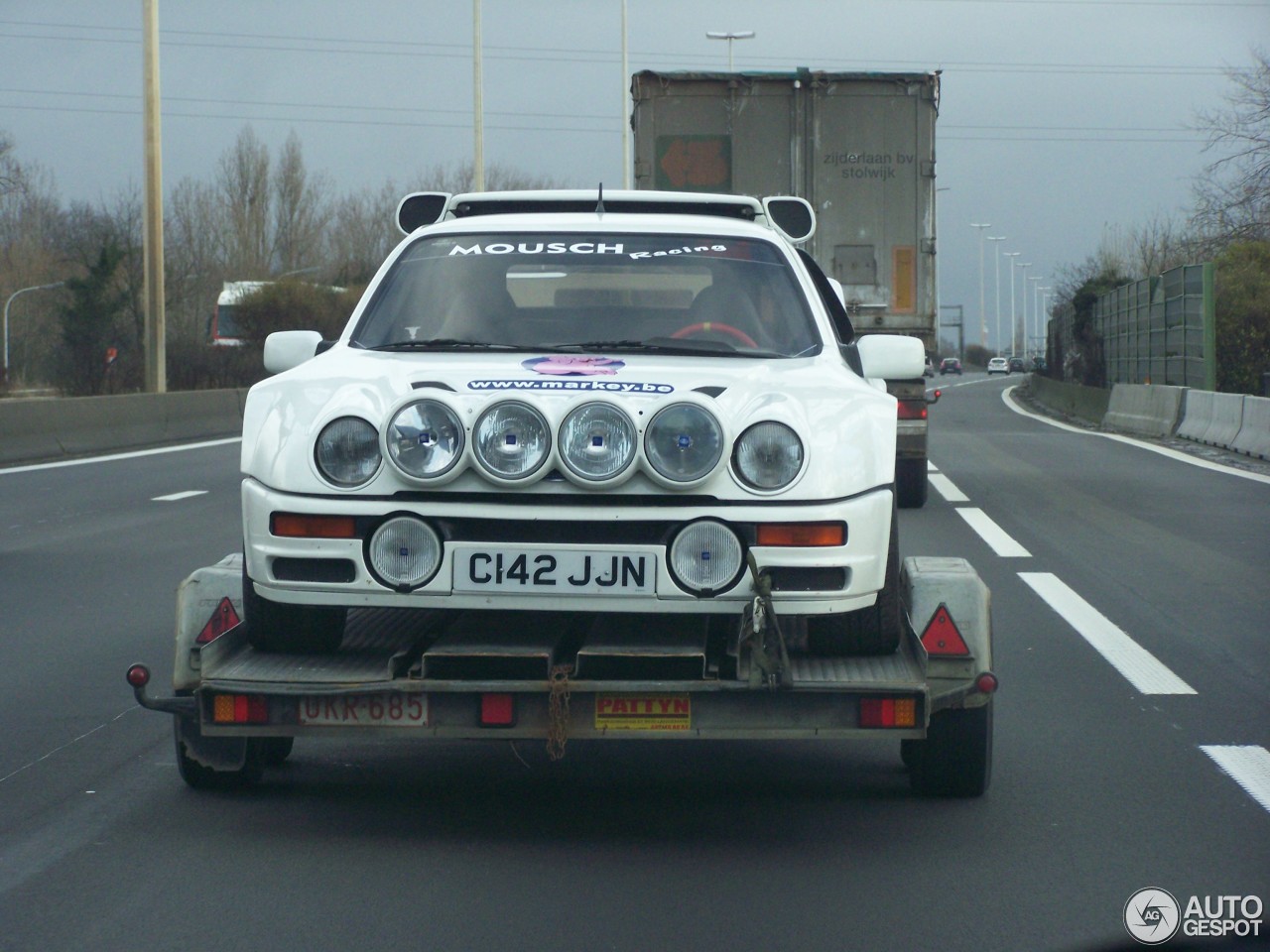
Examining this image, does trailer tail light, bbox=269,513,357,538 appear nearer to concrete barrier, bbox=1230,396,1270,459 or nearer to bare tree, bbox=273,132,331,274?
concrete barrier, bbox=1230,396,1270,459

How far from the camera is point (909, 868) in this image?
4508 mm

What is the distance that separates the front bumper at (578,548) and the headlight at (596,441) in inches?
3.9

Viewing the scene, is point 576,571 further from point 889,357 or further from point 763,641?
point 889,357

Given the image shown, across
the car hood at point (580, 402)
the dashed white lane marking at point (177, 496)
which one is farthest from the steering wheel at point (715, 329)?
the dashed white lane marking at point (177, 496)

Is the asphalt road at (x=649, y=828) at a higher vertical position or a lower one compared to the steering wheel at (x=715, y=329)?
lower

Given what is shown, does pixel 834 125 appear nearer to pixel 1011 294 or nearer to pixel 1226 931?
pixel 1226 931

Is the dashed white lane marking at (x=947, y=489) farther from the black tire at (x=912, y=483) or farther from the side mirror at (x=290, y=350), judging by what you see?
the side mirror at (x=290, y=350)

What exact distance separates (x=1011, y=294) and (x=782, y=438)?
127 m

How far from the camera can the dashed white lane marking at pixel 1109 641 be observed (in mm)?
7102

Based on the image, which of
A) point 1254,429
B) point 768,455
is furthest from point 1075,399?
point 768,455

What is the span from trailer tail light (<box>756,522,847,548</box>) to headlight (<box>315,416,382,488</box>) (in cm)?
104

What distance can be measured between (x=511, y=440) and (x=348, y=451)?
1.48 feet

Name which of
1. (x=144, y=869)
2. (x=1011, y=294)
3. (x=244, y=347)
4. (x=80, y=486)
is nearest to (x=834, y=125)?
(x=80, y=486)

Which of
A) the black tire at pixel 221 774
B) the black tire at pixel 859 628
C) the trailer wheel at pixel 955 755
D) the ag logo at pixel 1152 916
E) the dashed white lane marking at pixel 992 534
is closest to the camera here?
the ag logo at pixel 1152 916
